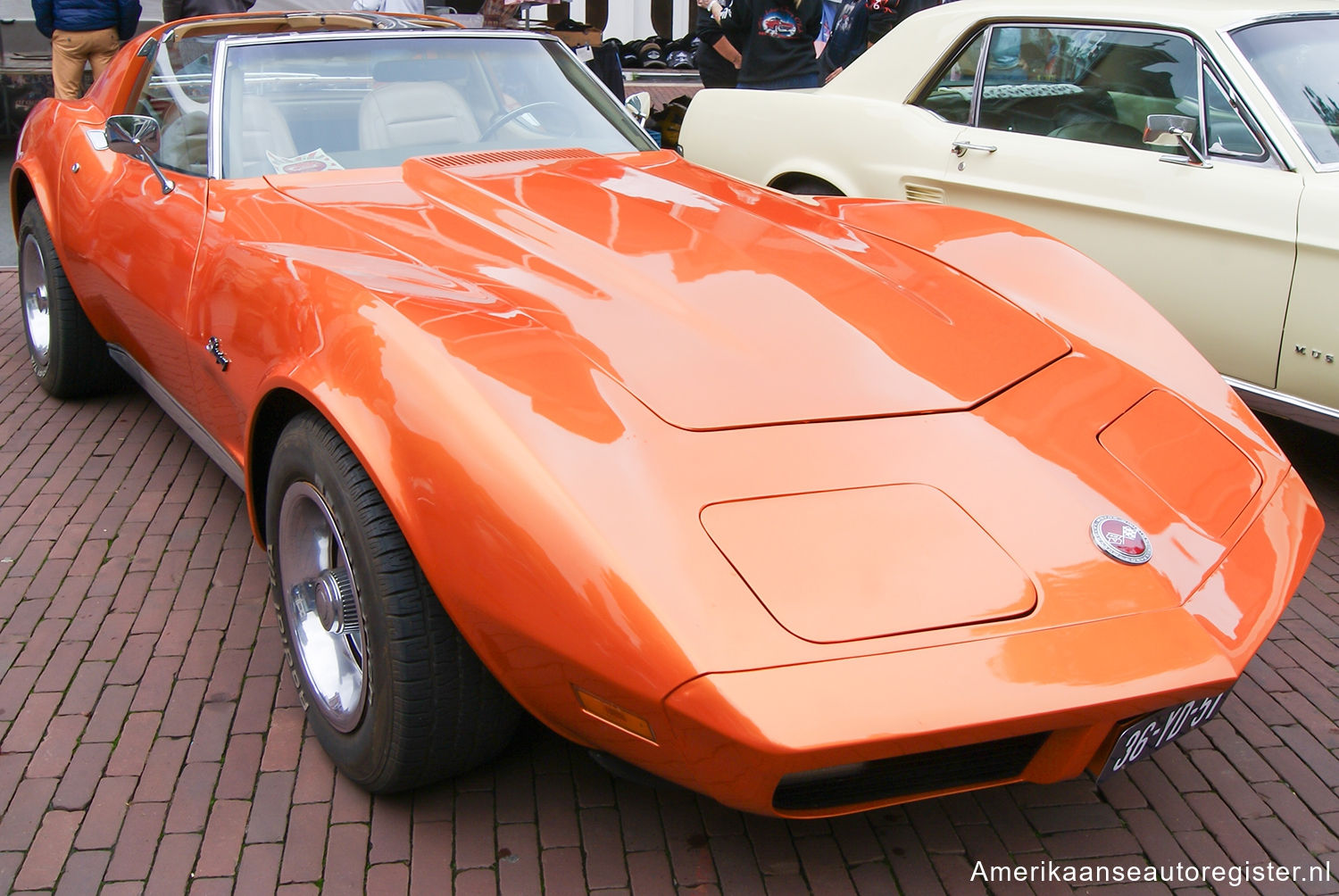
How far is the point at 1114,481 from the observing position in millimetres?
1938

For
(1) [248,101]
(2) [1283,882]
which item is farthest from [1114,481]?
(1) [248,101]

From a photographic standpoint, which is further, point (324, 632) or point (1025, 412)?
point (324, 632)

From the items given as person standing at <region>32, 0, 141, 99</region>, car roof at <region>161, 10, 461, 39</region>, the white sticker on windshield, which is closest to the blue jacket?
person standing at <region>32, 0, 141, 99</region>

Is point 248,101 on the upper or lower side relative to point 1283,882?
upper

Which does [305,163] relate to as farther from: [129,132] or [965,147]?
[965,147]

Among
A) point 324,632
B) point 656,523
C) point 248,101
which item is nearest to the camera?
point 656,523

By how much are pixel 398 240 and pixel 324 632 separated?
0.88 m

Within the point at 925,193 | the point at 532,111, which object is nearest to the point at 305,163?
the point at 532,111

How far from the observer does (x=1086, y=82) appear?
415 centimetres

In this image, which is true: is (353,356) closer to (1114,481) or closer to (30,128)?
(1114,481)

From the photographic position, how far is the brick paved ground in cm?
197

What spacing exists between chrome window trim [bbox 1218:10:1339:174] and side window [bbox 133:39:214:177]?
3.29 meters

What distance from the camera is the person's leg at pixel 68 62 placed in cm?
738

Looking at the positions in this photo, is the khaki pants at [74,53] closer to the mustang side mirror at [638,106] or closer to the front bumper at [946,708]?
the mustang side mirror at [638,106]
